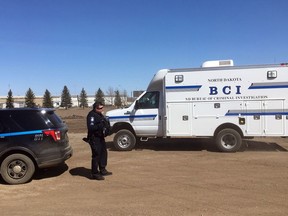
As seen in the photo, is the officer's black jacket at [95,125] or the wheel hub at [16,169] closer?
the wheel hub at [16,169]

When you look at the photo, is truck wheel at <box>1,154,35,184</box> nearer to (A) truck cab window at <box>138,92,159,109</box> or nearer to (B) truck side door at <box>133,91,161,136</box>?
(B) truck side door at <box>133,91,161,136</box>

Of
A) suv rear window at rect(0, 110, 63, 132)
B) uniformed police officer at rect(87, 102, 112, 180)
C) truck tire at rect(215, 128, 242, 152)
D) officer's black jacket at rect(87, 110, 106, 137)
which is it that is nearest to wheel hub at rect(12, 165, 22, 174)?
suv rear window at rect(0, 110, 63, 132)

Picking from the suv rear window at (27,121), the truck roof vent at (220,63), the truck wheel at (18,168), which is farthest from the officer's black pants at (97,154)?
the truck roof vent at (220,63)

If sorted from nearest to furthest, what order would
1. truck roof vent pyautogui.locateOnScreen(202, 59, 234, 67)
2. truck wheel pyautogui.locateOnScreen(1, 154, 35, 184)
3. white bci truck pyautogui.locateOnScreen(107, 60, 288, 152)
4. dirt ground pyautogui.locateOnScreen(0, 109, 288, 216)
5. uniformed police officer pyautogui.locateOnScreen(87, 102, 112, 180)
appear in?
dirt ground pyautogui.locateOnScreen(0, 109, 288, 216) → truck wheel pyautogui.locateOnScreen(1, 154, 35, 184) → uniformed police officer pyautogui.locateOnScreen(87, 102, 112, 180) → white bci truck pyautogui.locateOnScreen(107, 60, 288, 152) → truck roof vent pyautogui.locateOnScreen(202, 59, 234, 67)

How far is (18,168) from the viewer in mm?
8562

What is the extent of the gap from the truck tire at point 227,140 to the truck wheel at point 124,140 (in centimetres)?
313

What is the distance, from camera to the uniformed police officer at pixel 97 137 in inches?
347

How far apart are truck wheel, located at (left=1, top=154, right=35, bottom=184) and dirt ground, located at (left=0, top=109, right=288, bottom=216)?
22 cm

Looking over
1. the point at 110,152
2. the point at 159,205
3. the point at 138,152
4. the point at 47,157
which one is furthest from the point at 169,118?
the point at 159,205

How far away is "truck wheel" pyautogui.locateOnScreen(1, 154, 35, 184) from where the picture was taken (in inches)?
336

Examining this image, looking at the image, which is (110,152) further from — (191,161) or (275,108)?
(275,108)

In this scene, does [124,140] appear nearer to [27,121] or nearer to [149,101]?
[149,101]

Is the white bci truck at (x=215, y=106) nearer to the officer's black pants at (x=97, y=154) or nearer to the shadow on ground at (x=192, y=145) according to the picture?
the shadow on ground at (x=192, y=145)

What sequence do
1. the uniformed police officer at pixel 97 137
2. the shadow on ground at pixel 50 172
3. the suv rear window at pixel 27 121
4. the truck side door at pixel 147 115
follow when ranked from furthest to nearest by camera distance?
1. the truck side door at pixel 147 115
2. the shadow on ground at pixel 50 172
3. the uniformed police officer at pixel 97 137
4. the suv rear window at pixel 27 121
